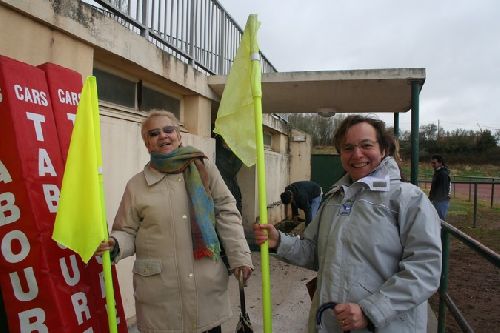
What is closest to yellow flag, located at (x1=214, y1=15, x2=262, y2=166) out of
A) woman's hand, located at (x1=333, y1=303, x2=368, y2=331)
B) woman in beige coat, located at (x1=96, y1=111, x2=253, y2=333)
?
woman in beige coat, located at (x1=96, y1=111, x2=253, y2=333)

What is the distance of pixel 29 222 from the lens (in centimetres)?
227

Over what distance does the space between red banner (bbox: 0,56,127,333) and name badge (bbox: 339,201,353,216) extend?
67.2 inches

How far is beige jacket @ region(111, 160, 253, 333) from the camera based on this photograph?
82.4 inches

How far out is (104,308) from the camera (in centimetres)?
262

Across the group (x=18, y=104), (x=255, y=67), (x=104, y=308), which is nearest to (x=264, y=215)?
(x=255, y=67)

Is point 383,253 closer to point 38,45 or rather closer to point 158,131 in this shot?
point 158,131

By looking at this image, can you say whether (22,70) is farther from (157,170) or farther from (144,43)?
(144,43)

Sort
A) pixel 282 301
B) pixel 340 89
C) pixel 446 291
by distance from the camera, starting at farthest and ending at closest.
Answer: pixel 340 89, pixel 282 301, pixel 446 291

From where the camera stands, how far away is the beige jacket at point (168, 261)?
6.87ft

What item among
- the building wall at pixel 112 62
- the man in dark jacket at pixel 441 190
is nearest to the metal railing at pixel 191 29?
the building wall at pixel 112 62

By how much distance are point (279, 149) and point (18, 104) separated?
9102mm

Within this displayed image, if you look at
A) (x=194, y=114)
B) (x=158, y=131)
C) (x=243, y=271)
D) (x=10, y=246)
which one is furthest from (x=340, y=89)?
(x=10, y=246)

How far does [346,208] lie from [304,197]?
5.63m

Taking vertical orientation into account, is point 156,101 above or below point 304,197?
above
